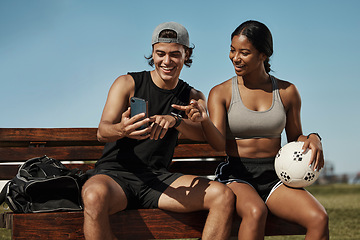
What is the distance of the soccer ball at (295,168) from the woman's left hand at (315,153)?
1.2 inches

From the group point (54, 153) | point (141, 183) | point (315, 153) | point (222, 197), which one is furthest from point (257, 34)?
point (54, 153)

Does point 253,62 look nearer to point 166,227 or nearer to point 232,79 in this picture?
point 232,79

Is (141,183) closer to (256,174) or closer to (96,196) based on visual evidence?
(96,196)

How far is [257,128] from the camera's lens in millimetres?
3674

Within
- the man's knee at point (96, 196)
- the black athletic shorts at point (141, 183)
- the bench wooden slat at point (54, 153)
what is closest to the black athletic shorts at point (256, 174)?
the black athletic shorts at point (141, 183)

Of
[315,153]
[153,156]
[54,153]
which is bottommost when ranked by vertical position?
[54,153]

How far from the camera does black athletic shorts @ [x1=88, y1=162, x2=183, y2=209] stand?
3.35 metres

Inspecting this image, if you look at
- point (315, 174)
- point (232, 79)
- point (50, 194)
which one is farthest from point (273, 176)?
point (50, 194)

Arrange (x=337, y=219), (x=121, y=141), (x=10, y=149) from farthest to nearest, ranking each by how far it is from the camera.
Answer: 1. (x=337, y=219)
2. (x=10, y=149)
3. (x=121, y=141)

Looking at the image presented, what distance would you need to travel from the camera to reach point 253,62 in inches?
144

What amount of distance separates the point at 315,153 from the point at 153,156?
1265 mm

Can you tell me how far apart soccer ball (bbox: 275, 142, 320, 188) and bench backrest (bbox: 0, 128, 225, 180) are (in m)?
1.43

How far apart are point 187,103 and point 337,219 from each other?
198 inches

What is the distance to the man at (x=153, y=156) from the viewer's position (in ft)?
10.0
